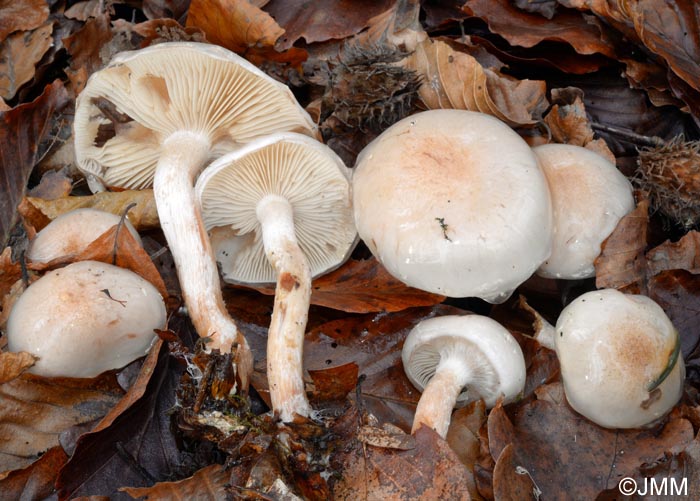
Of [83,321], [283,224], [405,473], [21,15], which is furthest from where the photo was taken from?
[21,15]

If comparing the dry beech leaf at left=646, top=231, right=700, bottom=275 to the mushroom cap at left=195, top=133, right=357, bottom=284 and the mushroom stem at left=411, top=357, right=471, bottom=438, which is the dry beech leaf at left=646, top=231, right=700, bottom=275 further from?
the mushroom cap at left=195, top=133, right=357, bottom=284

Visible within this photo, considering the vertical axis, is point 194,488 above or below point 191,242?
below

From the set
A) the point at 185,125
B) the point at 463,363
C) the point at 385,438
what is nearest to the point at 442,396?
the point at 463,363

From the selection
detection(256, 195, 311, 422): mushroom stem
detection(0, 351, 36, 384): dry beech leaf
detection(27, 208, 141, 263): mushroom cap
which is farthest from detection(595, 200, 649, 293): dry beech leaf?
detection(0, 351, 36, 384): dry beech leaf


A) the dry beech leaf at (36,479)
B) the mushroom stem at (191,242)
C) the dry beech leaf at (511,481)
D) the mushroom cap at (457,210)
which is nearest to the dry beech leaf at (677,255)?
the mushroom cap at (457,210)

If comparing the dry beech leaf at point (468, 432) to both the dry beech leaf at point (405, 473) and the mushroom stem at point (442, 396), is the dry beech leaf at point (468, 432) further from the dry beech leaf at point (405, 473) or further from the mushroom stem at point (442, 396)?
the dry beech leaf at point (405, 473)

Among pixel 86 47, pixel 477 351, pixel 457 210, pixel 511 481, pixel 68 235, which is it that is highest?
pixel 86 47

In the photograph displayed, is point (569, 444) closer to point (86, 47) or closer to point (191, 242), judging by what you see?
point (191, 242)
